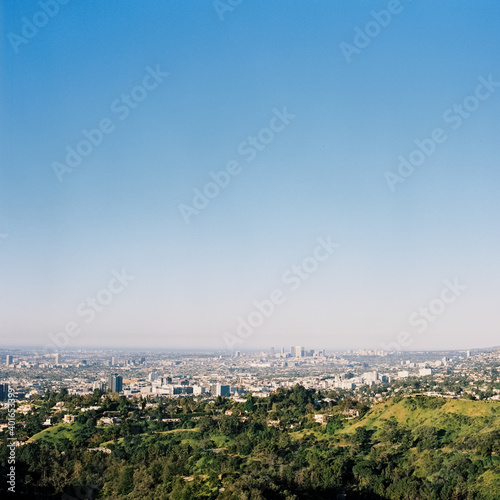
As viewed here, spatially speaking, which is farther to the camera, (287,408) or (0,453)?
(287,408)

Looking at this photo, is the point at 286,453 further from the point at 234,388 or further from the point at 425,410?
the point at 234,388

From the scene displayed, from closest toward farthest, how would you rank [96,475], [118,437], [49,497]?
[49,497]
[96,475]
[118,437]

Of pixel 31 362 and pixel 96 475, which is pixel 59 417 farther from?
pixel 31 362

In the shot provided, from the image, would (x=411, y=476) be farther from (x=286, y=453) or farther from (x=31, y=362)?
(x=31, y=362)

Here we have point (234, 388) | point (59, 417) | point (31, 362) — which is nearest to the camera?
point (59, 417)

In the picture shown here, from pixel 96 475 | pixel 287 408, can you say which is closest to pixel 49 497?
pixel 96 475

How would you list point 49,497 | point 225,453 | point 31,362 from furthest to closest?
1. point 31,362
2. point 225,453
3. point 49,497

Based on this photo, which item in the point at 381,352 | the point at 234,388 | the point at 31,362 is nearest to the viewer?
the point at 234,388

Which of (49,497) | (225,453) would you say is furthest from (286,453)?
(49,497)

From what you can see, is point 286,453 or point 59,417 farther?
point 59,417
